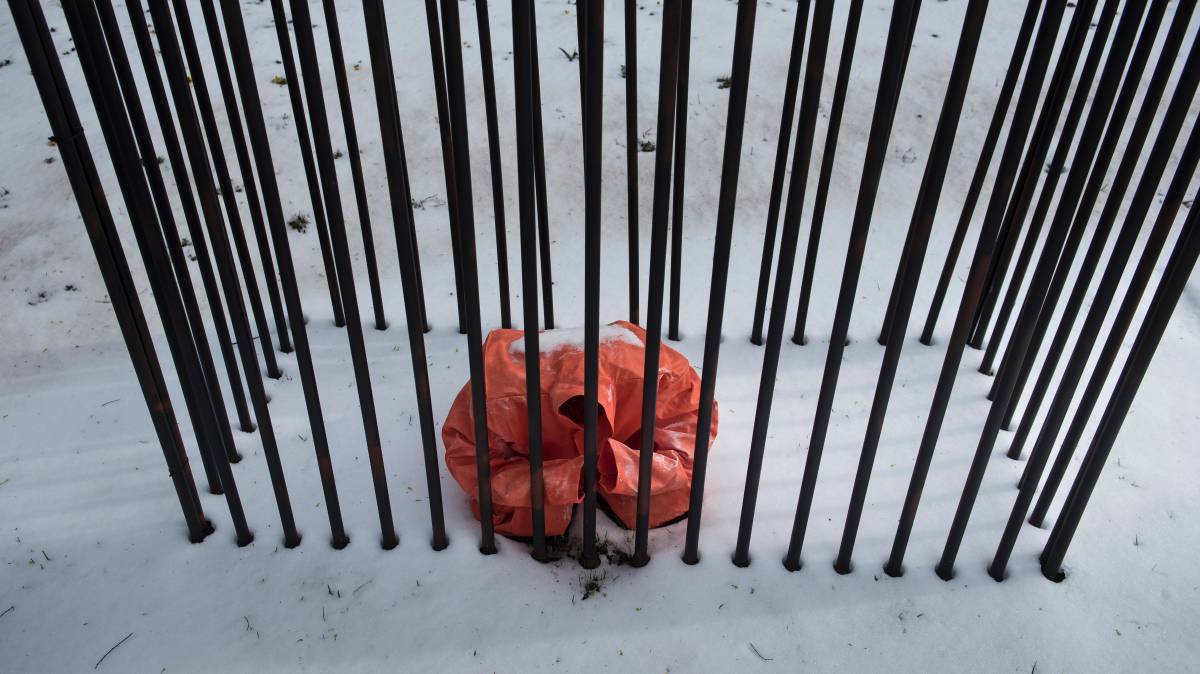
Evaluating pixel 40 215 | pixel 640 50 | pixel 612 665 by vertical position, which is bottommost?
pixel 612 665

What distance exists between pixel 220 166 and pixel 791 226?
2.10 meters

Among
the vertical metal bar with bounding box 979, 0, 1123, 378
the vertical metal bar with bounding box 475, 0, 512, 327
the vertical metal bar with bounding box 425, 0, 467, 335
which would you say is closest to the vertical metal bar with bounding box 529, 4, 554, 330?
the vertical metal bar with bounding box 475, 0, 512, 327

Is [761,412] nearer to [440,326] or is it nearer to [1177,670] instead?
[1177,670]

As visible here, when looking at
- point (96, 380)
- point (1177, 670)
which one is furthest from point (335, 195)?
point (1177, 670)

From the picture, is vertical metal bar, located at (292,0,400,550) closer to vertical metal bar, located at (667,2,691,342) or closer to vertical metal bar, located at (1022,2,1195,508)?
vertical metal bar, located at (667,2,691,342)

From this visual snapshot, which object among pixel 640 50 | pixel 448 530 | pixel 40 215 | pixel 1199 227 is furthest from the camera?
pixel 640 50

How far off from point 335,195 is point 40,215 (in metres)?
3.35

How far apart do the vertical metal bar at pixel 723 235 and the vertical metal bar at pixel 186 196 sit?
5.38ft

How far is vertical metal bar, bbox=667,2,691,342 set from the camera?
271cm

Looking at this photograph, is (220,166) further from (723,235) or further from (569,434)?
(723,235)

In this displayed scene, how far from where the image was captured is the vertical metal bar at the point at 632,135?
2.81m

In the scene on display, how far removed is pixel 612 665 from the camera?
2436mm

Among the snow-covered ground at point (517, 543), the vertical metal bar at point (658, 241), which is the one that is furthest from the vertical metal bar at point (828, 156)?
the vertical metal bar at point (658, 241)

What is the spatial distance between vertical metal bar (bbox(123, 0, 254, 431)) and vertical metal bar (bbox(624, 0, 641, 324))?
4.70 feet
